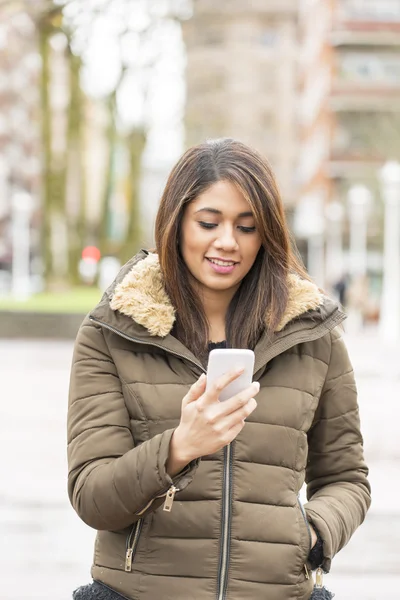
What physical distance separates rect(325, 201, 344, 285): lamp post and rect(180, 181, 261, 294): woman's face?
5293 centimetres

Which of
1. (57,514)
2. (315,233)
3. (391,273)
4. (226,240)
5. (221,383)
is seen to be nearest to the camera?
(221,383)

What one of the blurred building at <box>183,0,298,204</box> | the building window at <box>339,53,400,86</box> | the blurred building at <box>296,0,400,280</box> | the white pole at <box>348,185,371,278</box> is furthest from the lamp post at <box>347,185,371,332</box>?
the blurred building at <box>183,0,298,204</box>

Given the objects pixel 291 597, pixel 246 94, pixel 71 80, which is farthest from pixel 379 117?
pixel 291 597

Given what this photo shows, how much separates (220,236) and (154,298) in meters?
0.20

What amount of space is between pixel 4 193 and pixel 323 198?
30843mm

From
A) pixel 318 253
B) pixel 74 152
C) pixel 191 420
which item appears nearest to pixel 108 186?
pixel 74 152

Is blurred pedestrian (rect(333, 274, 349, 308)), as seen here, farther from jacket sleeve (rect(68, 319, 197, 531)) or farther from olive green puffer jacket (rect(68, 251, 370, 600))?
jacket sleeve (rect(68, 319, 197, 531))

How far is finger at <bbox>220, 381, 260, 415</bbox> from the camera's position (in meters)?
2.05

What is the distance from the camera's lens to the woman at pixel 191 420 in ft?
7.46

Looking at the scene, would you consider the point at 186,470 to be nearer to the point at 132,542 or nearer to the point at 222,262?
the point at 132,542

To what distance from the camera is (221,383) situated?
2.02 m

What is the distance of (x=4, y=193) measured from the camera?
84688mm

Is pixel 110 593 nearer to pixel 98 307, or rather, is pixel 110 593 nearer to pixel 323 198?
pixel 98 307

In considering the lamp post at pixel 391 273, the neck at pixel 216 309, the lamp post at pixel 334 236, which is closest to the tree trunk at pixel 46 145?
the lamp post at pixel 391 273
